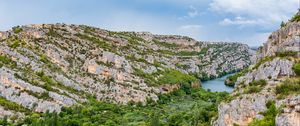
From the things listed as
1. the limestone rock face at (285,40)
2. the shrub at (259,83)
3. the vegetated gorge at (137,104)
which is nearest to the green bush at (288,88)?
the vegetated gorge at (137,104)

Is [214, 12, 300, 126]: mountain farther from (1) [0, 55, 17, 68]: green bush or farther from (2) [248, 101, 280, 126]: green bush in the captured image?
(1) [0, 55, 17, 68]: green bush

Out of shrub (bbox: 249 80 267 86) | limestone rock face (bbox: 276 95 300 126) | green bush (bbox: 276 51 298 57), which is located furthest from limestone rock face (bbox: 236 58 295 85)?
limestone rock face (bbox: 276 95 300 126)

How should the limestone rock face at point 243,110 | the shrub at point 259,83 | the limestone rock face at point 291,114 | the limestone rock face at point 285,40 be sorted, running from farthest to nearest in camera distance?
the limestone rock face at point 285,40 < the shrub at point 259,83 < the limestone rock face at point 243,110 < the limestone rock face at point 291,114

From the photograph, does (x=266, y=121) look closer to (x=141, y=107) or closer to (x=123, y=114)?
(x=123, y=114)

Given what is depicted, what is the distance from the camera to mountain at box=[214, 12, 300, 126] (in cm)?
7912

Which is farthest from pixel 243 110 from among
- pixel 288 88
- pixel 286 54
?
pixel 286 54

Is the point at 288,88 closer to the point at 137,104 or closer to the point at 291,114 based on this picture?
the point at 291,114

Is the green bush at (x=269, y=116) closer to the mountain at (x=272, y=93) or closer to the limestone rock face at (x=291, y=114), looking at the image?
the mountain at (x=272, y=93)

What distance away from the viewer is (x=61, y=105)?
168m

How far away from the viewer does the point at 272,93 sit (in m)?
89.2

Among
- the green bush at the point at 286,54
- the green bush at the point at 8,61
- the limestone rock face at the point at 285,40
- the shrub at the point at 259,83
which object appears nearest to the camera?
the shrub at the point at 259,83

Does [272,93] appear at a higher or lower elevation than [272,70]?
lower

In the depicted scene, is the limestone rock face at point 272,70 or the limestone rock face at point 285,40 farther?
the limestone rock face at point 285,40

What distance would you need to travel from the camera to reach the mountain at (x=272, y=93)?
7912cm
